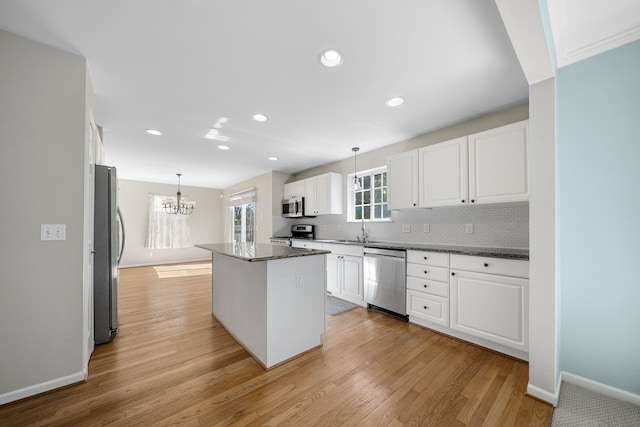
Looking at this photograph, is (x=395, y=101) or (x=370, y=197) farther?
(x=370, y=197)

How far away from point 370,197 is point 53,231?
149 inches

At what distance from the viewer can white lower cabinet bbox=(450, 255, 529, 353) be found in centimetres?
213

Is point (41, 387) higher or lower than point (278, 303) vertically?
lower

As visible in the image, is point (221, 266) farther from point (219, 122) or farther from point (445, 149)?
point (445, 149)

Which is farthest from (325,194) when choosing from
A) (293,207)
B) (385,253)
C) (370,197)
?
(385,253)

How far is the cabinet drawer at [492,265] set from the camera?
7.02 feet

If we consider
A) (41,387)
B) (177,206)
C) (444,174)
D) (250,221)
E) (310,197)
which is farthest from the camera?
(177,206)

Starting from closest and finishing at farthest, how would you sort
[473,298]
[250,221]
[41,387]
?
[41,387] → [473,298] → [250,221]

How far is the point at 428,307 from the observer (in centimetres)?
277

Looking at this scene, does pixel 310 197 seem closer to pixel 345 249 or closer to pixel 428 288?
pixel 345 249

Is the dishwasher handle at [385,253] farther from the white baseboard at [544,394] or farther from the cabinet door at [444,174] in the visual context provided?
the white baseboard at [544,394]

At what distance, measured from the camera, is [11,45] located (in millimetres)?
1675

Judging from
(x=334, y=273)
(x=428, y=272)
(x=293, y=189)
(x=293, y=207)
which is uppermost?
(x=293, y=189)

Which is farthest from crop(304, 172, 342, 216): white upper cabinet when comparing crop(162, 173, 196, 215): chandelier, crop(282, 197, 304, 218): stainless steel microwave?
crop(162, 173, 196, 215): chandelier
